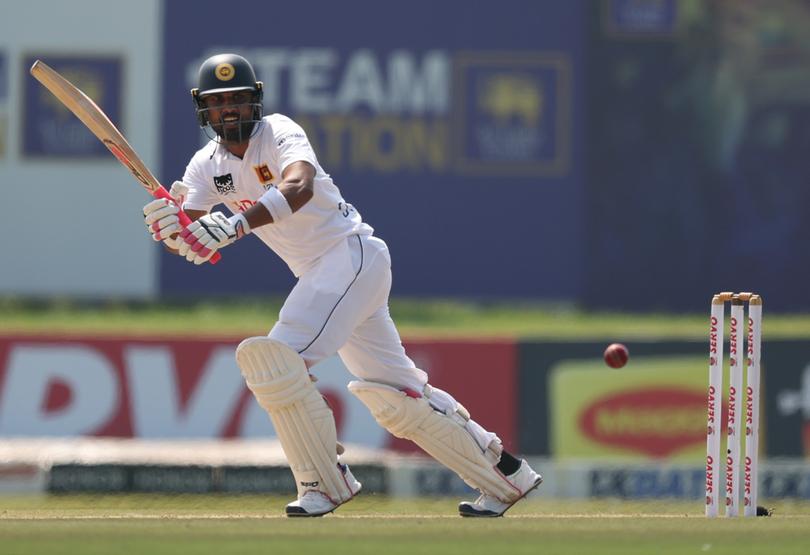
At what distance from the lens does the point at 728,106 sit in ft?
45.3

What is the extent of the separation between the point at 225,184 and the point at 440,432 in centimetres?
105

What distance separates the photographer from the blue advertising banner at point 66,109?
13.1 metres

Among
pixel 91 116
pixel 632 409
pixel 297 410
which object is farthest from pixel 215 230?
pixel 632 409

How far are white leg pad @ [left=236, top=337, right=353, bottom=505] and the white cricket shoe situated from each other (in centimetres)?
47

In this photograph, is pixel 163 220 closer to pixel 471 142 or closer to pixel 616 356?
pixel 616 356

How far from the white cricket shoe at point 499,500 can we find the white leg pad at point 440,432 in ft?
0.06

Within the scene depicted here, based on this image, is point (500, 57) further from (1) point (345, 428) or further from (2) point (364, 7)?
(1) point (345, 428)

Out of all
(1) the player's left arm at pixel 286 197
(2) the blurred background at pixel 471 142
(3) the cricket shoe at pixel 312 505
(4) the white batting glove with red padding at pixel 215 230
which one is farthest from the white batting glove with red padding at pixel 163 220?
(2) the blurred background at pixel 471 142

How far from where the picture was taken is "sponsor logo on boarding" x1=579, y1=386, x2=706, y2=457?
9.89 metres

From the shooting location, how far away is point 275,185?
589 cm

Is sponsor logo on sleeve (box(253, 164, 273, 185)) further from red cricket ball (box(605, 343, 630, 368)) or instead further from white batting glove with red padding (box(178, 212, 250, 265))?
red cricket ball (box(605, 343, 630, 368))


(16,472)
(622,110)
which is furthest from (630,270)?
(16,472)

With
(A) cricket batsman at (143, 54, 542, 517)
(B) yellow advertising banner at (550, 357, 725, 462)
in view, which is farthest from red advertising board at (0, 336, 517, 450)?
(A) cricket batsman at (143, 54, 542, 517)

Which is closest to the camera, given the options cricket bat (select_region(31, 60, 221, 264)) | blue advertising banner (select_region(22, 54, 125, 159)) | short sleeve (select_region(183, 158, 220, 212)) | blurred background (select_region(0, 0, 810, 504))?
short sleeve (select_region(183, 158, 220, 212))
